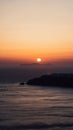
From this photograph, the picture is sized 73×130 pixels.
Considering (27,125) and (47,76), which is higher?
(47,76)

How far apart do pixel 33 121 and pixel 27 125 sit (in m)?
1.89

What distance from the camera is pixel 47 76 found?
456ft

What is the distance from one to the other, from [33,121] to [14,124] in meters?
2.08

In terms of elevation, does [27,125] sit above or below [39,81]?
below

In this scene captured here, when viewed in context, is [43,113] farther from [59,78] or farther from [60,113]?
[59,78]

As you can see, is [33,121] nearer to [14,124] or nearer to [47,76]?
[14,124]

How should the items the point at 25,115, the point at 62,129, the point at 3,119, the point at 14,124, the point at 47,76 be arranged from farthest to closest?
the point at 47,76 < the point at 25,115 < the point at 3,119 < the point at 14,124 < the point at 62,129

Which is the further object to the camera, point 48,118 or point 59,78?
point 59,78

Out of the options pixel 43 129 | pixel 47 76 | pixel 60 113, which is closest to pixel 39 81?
pixel 47 76

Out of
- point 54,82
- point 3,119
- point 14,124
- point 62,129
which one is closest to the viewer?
point 62,129

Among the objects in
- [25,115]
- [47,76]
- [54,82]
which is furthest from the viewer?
[47,76]

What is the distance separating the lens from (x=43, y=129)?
2470 centimetres

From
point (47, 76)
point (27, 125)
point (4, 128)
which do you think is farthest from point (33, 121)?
point (47, 76)

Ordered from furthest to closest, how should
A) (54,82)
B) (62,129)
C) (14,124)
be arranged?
(54,82) → (14,124) → (62,129)
